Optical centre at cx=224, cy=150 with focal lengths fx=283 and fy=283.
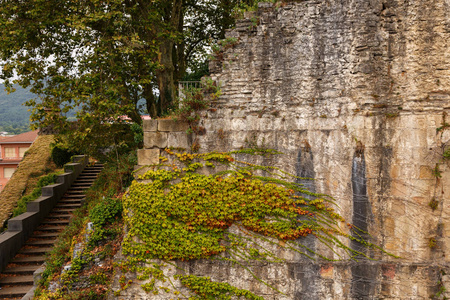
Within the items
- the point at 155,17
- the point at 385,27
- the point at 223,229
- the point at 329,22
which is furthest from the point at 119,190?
the point at 385,27

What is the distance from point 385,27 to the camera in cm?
532

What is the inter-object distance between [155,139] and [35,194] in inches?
333

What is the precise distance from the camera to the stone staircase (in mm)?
8383

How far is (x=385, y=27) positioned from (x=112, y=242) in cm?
788

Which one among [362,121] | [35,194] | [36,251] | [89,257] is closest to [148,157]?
[89,257]

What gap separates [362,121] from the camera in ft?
17.9

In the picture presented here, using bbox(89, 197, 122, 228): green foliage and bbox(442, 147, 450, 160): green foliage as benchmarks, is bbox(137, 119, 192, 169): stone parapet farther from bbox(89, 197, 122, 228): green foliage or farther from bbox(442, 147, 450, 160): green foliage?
bbox(442, 147, 450, 160): green foliage

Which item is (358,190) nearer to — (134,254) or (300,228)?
(300,228)

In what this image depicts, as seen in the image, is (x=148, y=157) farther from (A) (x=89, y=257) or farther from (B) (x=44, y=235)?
(B) (x=44, y=235)

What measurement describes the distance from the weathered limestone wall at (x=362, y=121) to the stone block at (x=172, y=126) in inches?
60.2

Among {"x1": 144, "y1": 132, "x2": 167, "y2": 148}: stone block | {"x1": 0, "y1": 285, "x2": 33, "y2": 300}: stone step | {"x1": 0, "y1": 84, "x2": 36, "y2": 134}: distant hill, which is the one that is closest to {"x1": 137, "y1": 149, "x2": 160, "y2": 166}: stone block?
{"x1": 144, "y1": 132, "x2": 167, "y2": 148}: stone block

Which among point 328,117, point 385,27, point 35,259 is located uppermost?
point 385,27

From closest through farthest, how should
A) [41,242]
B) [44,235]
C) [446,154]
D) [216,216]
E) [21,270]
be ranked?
[446,154] < [216,216] < [21,270] < [41,242] < [44,235]

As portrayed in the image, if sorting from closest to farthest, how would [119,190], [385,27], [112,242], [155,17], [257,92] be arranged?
1. [385,27]
2. [257,92]
3. [112,242]
4. [155,17]
5. [119,190]
